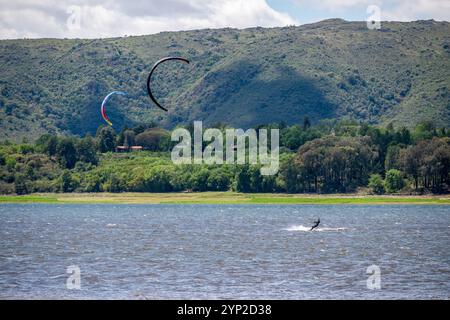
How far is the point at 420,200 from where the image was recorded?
166 meters

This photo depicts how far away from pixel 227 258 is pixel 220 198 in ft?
367

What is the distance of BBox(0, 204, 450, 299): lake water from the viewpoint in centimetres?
5197

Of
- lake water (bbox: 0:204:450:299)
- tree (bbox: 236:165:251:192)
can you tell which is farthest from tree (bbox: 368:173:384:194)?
lake water (bbox: 0:204:450:299)

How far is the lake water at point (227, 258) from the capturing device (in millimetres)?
51969

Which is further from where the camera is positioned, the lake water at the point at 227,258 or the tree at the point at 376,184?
the tree at the point at 376,184

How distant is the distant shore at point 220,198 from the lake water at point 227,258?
47629 mm

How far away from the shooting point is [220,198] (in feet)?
594

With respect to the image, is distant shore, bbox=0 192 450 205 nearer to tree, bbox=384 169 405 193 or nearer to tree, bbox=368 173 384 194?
tree, bbox=368 173 384 194

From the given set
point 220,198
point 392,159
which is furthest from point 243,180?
point 392,159

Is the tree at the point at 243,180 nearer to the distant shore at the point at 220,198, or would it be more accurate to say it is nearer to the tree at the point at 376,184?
the distant shore at the point at 220,198

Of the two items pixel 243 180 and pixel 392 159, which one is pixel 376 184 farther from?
pixel 243 180

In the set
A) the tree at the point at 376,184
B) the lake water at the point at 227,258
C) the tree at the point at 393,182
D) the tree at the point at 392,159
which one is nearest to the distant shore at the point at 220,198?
the tree at the point at 376,184

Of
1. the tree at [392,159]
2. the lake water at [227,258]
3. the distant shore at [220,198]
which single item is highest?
the tree at [392,159]

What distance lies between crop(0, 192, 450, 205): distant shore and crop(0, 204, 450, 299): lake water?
4763 centimetres
